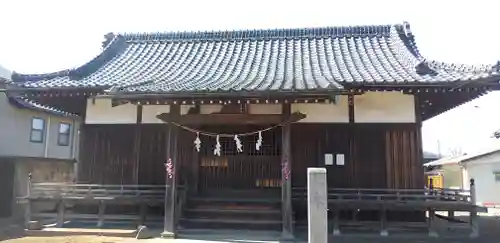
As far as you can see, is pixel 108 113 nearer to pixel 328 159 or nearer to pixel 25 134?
pixel 328 159

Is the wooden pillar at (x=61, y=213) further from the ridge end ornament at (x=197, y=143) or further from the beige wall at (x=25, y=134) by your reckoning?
the beige wall at (x=25, y=134)

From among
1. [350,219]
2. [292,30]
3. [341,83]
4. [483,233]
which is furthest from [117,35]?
[483,233]

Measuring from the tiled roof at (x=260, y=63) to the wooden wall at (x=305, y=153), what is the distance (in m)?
1.46

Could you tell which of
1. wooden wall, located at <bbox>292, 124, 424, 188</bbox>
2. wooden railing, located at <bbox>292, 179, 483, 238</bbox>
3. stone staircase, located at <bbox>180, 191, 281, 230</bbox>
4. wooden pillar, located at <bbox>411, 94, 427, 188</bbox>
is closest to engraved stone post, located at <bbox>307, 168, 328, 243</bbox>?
wooden railing, located at <bbox>292, 179, 483, 238</bbox>

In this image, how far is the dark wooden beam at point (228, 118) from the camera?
10.0 m

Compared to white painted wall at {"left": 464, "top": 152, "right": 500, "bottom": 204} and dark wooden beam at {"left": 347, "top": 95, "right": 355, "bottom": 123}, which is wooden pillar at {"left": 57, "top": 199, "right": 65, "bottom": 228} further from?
white painted wall at {"left": 464, "top": 152, "right": 500, "bottom": 204}

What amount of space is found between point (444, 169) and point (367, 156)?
2691 centimetres

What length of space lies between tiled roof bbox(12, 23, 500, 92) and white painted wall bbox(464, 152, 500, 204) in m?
16.1

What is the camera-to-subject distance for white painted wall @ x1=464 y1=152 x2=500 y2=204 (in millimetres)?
25750

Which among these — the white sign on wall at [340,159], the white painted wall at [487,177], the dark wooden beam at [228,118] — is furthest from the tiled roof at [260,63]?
the white painted wall at [487,177]

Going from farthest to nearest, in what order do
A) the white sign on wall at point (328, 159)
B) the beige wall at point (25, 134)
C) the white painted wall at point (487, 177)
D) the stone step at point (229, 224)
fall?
the white painted wall at point (487, 177)
the beige wall at point (25, 134)
the white sign on wall at point (328, 159)
the stone step at point (229, 224)

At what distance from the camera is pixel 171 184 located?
10078 mm

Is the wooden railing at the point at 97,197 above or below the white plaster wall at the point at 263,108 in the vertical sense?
below

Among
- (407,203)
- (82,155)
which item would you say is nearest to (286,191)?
(407,203)
